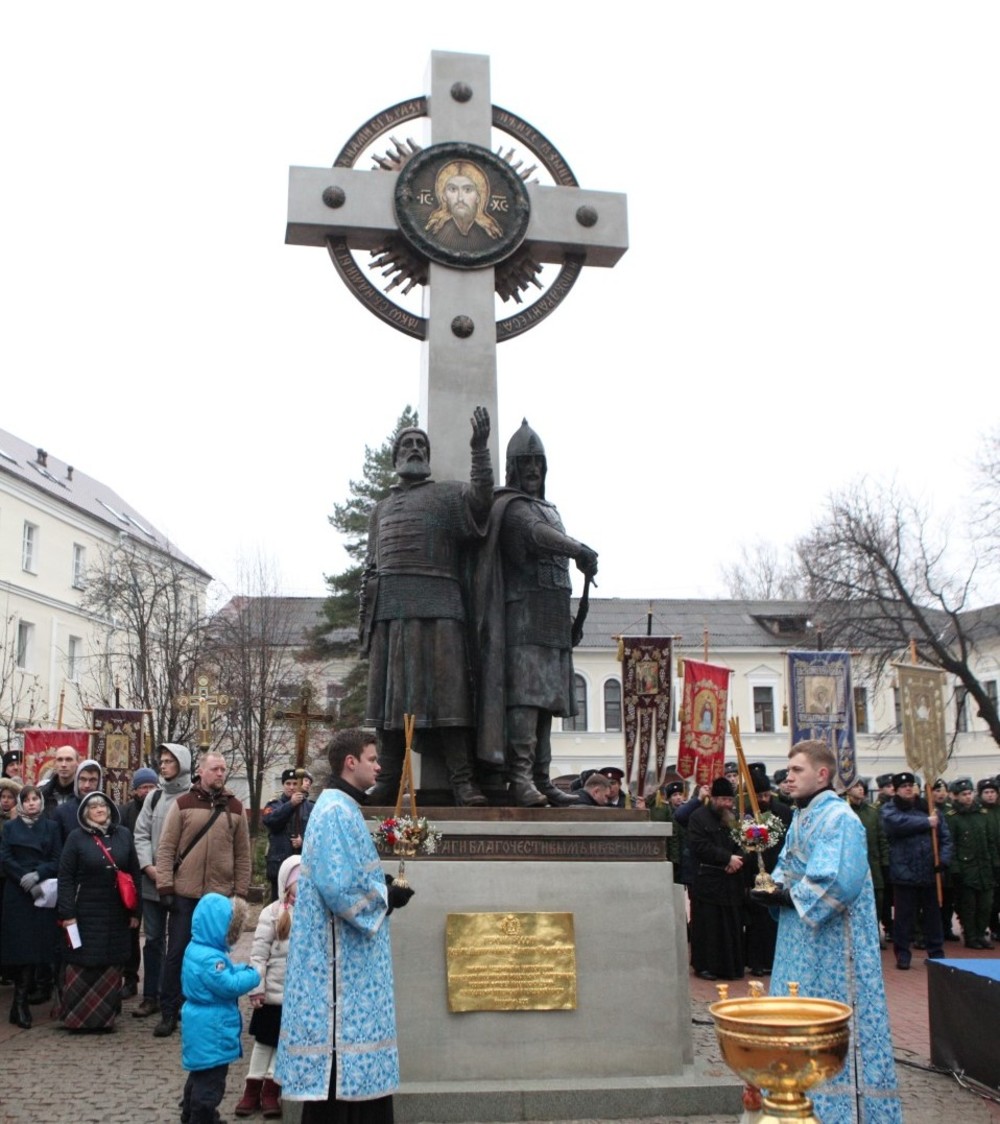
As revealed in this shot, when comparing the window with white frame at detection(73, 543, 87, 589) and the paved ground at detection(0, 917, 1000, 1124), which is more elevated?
the window with white frame at detection(73, 543, 87, 589)

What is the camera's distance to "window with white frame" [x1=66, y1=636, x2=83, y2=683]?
41.6 meters

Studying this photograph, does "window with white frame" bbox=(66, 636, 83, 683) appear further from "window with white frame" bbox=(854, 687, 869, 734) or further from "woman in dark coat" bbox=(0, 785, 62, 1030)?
"woman in dark coat" bbox=(0, 785, 62, 1030)

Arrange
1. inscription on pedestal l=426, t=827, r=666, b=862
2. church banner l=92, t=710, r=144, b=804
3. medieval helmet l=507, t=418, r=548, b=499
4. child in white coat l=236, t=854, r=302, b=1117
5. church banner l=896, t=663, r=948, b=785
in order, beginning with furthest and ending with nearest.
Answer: church banner l=92, t=710, r=144, b=804 → church banner l=896, t=663, r=948, b=785 → medieval helmet l=507, t=418, r=548, b=499 → inscription on pedestal l=426, t=827, r=666, b=862 → child in white coat l=236, t=854, r=302, b=1117

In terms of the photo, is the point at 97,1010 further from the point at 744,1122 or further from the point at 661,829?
the point at 744,1122

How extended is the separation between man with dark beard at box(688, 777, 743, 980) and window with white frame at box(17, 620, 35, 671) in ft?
105

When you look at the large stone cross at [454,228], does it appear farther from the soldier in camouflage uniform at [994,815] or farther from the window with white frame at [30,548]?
the window with white frame at [30,548]

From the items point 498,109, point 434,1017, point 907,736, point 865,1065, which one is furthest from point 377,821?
point 907,736

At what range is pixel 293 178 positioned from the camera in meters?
8.20

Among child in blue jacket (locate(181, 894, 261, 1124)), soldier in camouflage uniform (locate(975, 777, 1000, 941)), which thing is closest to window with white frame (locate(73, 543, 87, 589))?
soldier in camouflage uniform (locate(975, 777, 1000, 941))

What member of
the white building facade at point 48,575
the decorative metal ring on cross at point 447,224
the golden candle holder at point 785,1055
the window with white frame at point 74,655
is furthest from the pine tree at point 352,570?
the golden candle holder at point 785,1055

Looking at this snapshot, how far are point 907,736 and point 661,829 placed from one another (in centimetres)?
813

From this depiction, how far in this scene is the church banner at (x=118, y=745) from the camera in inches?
675

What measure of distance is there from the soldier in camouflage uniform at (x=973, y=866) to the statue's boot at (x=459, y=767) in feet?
26.9

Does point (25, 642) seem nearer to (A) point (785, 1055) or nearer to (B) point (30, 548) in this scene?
(B) point (30, 548)
